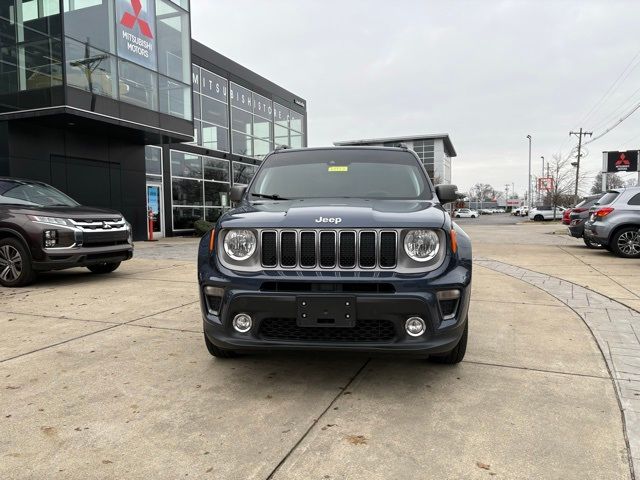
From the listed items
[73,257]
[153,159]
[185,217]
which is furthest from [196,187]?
[73,257]

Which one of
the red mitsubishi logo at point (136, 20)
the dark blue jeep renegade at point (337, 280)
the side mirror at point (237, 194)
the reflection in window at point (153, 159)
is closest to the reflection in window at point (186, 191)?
the reflection in window at point (153, 159)

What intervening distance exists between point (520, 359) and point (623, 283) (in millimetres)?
4690

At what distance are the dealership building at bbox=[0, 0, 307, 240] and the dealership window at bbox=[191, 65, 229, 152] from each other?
0.20 feet

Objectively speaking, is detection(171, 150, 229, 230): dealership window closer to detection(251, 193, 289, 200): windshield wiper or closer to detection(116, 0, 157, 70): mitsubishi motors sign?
detection(116, 0, 157, 70): mitsubishi motors sign

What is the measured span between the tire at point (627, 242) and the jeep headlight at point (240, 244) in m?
10.5

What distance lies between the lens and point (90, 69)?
1359 centimetres

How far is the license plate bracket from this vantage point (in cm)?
295

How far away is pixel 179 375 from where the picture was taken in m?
3.59

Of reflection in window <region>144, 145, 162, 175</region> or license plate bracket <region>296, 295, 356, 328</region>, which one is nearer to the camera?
license plate bracket <region>296, 295, 356, 328</region>

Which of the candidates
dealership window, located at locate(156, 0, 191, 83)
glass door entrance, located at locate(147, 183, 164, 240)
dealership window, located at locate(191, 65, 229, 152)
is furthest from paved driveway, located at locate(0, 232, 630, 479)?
dealership window, located at locate(191, 65, 229, 152)

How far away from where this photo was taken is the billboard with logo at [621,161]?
3509cm

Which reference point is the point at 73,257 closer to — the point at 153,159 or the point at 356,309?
the point at 356,309

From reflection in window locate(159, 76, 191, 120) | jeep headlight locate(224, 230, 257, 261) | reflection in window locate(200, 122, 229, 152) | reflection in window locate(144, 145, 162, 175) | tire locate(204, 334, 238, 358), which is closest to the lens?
jeep headlight locate(224, 230, 257, 261)

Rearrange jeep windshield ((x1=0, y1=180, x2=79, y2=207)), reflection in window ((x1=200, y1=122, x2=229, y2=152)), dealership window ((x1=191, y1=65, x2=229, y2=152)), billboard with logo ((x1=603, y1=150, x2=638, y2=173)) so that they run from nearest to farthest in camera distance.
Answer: jeep windshield ((x1=0, y1=180, x2=79, y2=207))
dealership window ((x1=191, y1=65, x2=229, y2=152))
reflection in window ((x1=200, y1=122, x2=229, y2=152))
billboard with logo ((x1=603, y1=150, x2=638, y2=173))
